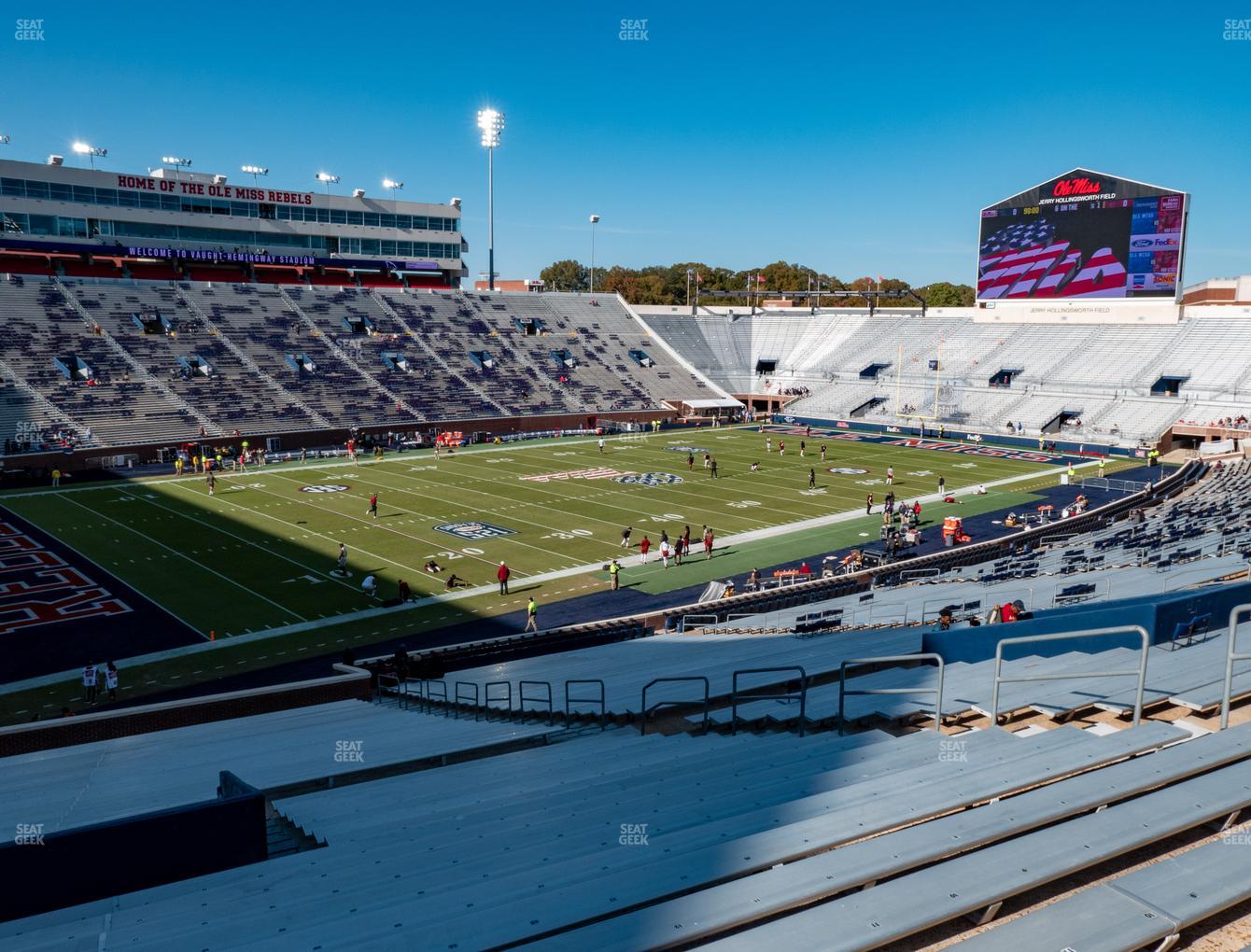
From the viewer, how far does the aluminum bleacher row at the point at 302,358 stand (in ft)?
169

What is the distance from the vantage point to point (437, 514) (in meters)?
36.7

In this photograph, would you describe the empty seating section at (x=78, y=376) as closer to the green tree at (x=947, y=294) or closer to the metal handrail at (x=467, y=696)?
the metal handrail at (x=467, y=696)

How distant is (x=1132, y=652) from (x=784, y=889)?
258 inches

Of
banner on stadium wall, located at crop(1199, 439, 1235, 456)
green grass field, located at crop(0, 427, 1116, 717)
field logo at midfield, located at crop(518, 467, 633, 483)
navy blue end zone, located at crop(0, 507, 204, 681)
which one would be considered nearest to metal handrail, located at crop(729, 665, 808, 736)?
green grass field, located at crop(0, 427, 1116, 717)

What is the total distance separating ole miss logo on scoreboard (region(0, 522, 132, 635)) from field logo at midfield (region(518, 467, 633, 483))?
66.5ft

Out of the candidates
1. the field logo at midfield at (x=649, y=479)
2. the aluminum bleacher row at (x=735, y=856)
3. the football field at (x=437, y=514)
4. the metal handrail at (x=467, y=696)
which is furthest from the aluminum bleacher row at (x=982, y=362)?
the aluminum bleacher row at (x=735, y=856)

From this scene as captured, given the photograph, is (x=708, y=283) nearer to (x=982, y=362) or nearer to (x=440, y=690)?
(x=982, y=362)

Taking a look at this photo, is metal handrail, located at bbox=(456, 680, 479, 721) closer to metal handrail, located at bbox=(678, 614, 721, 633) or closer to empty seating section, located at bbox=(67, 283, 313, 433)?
metal handrail, located at bbox=(678, 614, 721, 633)

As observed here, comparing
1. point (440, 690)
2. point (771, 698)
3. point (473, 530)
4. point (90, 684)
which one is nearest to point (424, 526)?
point (473, 530)

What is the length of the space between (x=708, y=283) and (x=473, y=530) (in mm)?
121171

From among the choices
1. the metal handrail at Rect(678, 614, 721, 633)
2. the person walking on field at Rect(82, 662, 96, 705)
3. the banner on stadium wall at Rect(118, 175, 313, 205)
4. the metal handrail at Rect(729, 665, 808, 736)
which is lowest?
the person walking on field at Rect(82, 662, 96, 705)

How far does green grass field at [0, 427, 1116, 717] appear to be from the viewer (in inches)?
988

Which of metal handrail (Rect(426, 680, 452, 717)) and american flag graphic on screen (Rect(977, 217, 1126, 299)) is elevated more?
american flag graphic on screen (Rect(977, 217, 1126, 299))

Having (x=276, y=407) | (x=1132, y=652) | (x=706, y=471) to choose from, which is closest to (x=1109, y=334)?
(x=706, y=471)
